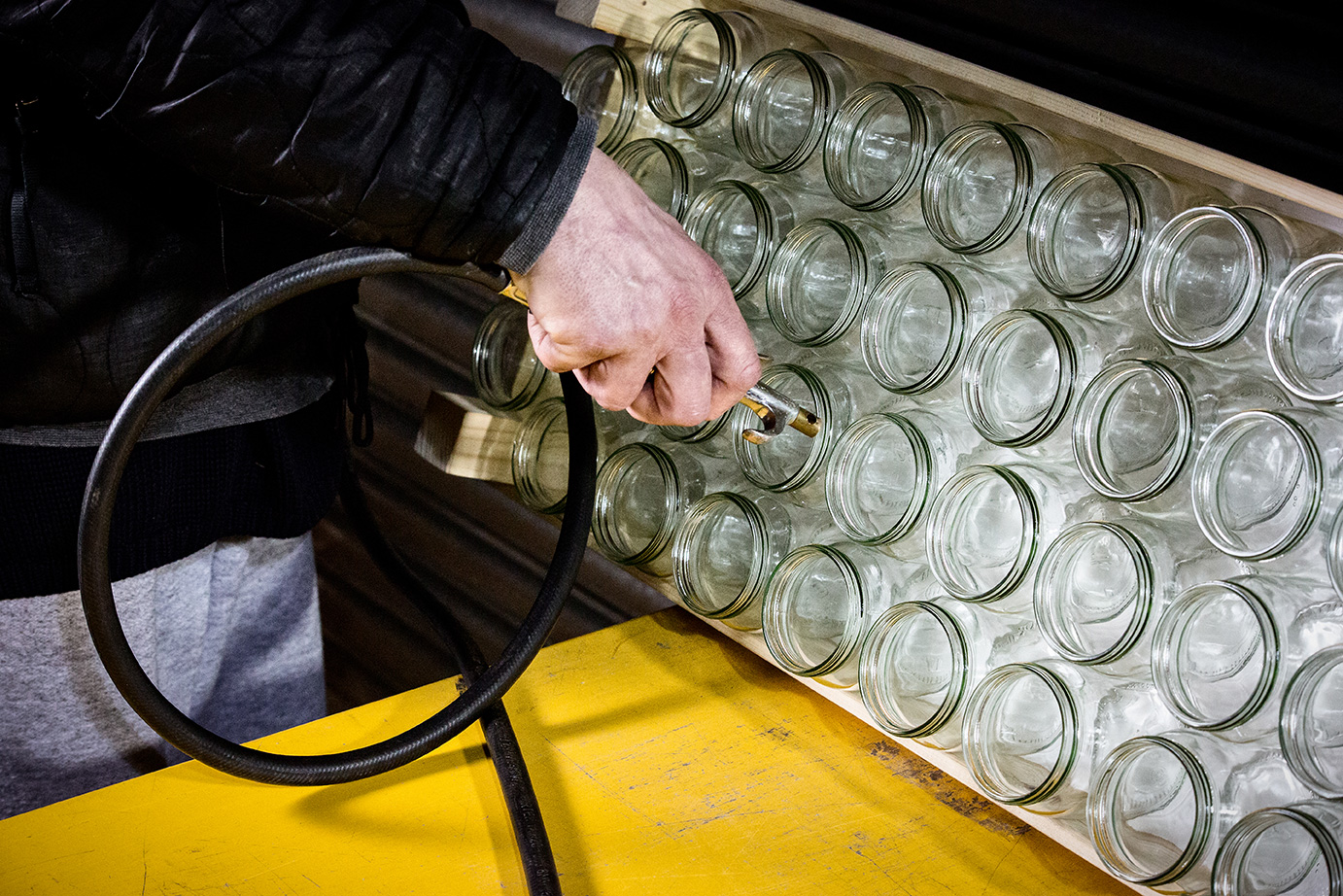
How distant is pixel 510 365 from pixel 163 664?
21.0 inches

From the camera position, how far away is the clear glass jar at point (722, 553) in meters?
1.07

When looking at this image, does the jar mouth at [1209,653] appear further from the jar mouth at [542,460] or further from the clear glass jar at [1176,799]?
the jar mouth at [542,460]

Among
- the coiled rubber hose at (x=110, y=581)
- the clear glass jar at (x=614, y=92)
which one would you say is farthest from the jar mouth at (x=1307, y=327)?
the clear glass jar at (x=614, y=92)

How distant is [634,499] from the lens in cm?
117

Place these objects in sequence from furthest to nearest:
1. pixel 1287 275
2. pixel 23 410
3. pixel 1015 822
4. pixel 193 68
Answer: pixel 1015 822 → pixel 23 410 → pixel 1287 275 → pixel 193 68

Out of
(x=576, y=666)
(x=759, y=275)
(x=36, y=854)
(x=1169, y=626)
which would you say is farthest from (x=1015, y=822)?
(x=36, y=854)

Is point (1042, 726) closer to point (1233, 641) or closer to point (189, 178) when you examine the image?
point (1233, 641)

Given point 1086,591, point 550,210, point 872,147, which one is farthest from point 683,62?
point 1086,591

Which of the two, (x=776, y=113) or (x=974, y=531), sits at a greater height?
(x=776, y=113)

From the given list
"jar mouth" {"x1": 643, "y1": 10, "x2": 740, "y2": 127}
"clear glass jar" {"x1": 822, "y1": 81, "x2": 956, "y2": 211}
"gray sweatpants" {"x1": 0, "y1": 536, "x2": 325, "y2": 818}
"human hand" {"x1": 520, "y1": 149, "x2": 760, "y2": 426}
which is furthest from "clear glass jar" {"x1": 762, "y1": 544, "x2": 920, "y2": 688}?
"gray sweatpants" {"x1": 0, "y1": 536, "x2": 325, "y2": 818}

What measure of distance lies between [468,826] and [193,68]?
0.65 meters

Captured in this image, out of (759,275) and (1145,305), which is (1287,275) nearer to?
(1145,305)

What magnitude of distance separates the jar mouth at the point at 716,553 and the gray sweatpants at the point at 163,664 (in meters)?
0.52

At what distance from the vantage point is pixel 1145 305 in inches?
32.9
